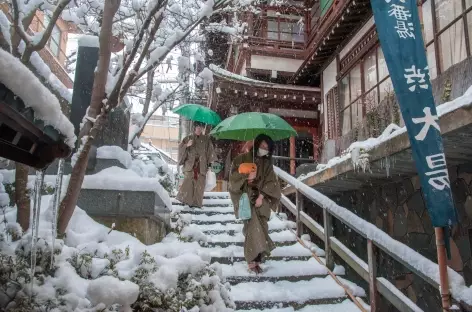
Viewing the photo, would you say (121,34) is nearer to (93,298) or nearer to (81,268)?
(81,268)

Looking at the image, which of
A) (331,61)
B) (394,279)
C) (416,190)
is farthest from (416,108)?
(331,61)

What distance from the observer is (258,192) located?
6148mm

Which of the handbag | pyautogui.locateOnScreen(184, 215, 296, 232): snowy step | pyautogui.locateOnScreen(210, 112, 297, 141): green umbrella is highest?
pyautogui.locateOnScreen(210, 112, 297, 141): green umbrella

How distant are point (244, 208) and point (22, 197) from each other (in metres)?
2.96

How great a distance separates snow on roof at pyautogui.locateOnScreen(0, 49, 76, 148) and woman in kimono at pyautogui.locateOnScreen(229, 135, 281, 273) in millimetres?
Answer: 3317

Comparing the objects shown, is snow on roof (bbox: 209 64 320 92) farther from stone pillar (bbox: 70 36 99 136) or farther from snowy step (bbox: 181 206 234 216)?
stone pillar (bbox: 70 36 99 136)

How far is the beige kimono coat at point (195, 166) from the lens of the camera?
8.63 metres

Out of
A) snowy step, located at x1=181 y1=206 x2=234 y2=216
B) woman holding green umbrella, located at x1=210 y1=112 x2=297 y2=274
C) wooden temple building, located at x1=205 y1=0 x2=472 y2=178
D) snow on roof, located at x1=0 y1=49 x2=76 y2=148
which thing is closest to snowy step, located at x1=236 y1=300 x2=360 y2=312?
woman holding green umbrella, located at x1=210 y1=112 x2=297 y2=274

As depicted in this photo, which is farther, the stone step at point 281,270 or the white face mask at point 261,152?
the white face mask at point 261,152

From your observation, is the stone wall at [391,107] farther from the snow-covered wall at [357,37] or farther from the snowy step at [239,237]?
the snowy step at [239,237]

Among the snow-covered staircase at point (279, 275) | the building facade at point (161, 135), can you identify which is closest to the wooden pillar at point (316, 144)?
the snow-covered staircase at point (279, 275)

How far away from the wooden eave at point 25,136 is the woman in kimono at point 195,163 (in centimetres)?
540

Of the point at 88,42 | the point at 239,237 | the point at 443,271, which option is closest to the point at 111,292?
the point at 443,271

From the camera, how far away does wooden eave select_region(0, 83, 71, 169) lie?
7.79 ft
